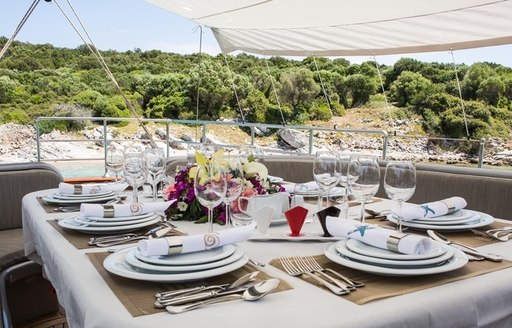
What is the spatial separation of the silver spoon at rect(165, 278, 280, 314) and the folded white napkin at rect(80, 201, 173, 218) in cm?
67

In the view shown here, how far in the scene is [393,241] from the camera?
1019 millimetres

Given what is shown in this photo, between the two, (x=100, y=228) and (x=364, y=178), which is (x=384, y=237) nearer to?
(x=364, y=178)

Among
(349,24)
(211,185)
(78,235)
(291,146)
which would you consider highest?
(349,24)

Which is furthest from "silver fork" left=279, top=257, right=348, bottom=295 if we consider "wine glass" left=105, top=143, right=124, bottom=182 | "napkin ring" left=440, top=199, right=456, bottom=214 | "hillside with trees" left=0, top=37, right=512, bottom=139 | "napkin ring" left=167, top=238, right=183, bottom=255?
"hillside with trees" left=0, top=37, right=512, bottom=139

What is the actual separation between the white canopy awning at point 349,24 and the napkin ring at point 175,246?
358 cm

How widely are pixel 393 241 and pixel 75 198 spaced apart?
1.25 m

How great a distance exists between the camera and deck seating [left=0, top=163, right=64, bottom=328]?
2.20 meters

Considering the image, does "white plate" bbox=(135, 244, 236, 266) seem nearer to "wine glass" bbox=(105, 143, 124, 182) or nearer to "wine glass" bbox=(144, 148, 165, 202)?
"wine glass" bbox=(144, 148, 165, 202)

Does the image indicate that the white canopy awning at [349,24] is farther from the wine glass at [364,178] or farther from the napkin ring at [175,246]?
the napkin ring at [175,246]

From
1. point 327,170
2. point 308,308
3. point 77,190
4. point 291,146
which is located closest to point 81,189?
point 77,190

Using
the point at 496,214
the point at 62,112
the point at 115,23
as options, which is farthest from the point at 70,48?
the point at 496,214

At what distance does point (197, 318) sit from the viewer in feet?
2.49

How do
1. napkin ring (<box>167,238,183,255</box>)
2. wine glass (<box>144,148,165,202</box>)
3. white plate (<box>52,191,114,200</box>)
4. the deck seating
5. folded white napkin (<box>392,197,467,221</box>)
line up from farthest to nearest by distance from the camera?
the deck seating, white plate (<box>52,191,114,200</box>), wine glass (<box>144,148,165,202</box>), folded white napkin (<box>392,197,467,221</box>), napkin ring (<box>167,238,183,255</box>)

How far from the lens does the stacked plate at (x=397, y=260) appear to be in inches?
37.4
